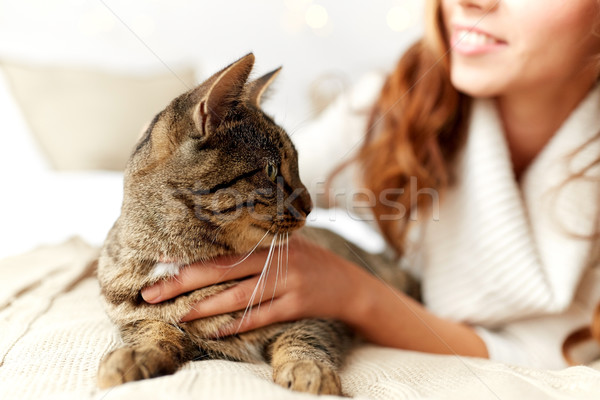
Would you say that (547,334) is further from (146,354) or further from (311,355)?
(146,354)

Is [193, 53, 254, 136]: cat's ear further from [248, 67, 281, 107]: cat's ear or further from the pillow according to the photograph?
the pillow

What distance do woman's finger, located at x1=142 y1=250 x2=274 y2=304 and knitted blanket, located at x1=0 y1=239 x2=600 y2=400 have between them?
0.11 metres

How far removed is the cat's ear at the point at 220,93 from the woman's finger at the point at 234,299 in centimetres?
28

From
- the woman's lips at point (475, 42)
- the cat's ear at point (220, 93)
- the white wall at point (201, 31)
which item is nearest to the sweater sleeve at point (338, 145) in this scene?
the white wall at point (201, 31)

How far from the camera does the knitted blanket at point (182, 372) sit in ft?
1.84

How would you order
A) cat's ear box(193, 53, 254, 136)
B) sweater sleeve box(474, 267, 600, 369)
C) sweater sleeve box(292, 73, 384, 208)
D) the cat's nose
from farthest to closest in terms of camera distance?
sweater sleeve box(292, 73, 384, 208), sweater sleeve box(474, 267, 600, 369), the cat's nose, cat's ear box(193, 53, 254, 136)

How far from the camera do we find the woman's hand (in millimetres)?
767

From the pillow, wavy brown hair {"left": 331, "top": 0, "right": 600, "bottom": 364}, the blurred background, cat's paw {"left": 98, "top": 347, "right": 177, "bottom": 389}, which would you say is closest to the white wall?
the blurred background

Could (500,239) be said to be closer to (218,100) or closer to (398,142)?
(398,142)

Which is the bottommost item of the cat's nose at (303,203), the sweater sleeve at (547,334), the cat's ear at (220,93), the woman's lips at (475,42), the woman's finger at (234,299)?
the sweater sleeve at (547,334)

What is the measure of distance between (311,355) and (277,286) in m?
A: 0.17

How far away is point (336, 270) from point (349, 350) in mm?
171

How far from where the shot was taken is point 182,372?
24.3 inches

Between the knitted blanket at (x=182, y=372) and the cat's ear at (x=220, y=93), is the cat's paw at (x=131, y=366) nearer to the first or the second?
the knitted blanket at (x=182, y=372)
